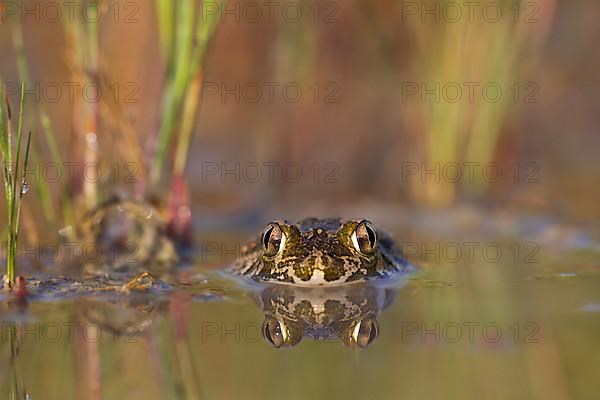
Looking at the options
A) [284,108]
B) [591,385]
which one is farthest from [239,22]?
[591,385]

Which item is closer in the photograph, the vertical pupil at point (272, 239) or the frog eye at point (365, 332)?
the frog eye at point (365, 332)

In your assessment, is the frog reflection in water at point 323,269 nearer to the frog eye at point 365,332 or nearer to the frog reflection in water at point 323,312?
the frog reflection in water at point 323,312

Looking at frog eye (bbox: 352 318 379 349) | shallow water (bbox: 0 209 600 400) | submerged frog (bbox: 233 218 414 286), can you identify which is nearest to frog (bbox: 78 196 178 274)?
shallow water (bbox: 0 209 600 400)

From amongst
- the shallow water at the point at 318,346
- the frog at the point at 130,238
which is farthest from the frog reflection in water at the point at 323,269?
the frog at the point at 130,238

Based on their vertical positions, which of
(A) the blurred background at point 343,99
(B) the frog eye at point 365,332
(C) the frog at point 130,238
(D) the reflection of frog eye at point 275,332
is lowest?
(D) the reflection of frog eye at point 275,332

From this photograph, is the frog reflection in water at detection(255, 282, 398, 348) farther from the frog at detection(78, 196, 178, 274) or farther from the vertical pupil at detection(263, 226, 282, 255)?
the frog at detection(78, 196, 178, 274)

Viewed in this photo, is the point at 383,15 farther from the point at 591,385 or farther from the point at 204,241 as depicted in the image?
the point at 591,385

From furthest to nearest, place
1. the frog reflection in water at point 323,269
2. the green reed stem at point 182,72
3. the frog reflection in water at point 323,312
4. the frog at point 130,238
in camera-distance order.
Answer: the frog at point 130,238
the green reed stem at point 182,72
the frog reflection in water at point 323,269
the frog reflection in water at point 323,312
